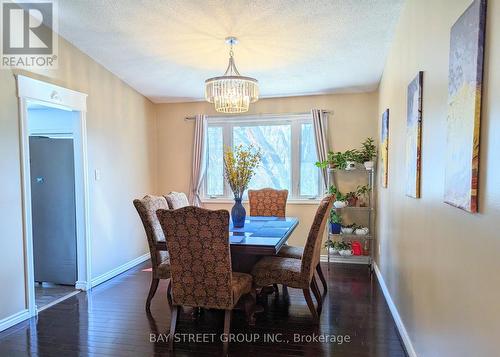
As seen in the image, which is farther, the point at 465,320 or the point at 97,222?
the point at 97,222

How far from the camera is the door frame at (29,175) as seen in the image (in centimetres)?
305

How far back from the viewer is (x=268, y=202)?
14.3ft

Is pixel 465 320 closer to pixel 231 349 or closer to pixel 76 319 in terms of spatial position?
pixel 231 349

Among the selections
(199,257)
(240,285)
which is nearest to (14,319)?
(199,257)

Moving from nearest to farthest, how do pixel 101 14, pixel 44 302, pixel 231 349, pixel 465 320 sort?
pixel 465 320
pixel 231 349
pixel 101 14
pixel 44 302

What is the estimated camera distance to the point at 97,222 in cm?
402

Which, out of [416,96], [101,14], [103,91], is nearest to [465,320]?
[416,96]

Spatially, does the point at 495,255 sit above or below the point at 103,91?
below

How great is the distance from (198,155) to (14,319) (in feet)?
9.88

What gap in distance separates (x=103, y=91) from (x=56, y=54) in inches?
29.9

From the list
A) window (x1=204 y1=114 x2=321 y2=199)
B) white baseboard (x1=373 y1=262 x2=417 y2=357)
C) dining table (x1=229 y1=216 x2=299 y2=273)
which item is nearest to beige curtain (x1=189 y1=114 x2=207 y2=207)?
window (x1=204 y1=114 x2=321 y2=199)

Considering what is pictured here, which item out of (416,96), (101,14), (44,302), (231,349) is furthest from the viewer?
(44,302)

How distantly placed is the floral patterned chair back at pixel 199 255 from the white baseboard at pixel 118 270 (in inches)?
73.3

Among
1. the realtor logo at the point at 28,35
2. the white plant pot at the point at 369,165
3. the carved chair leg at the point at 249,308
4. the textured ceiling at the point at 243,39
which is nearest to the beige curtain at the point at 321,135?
the textured ceiling at the point at 243,39
